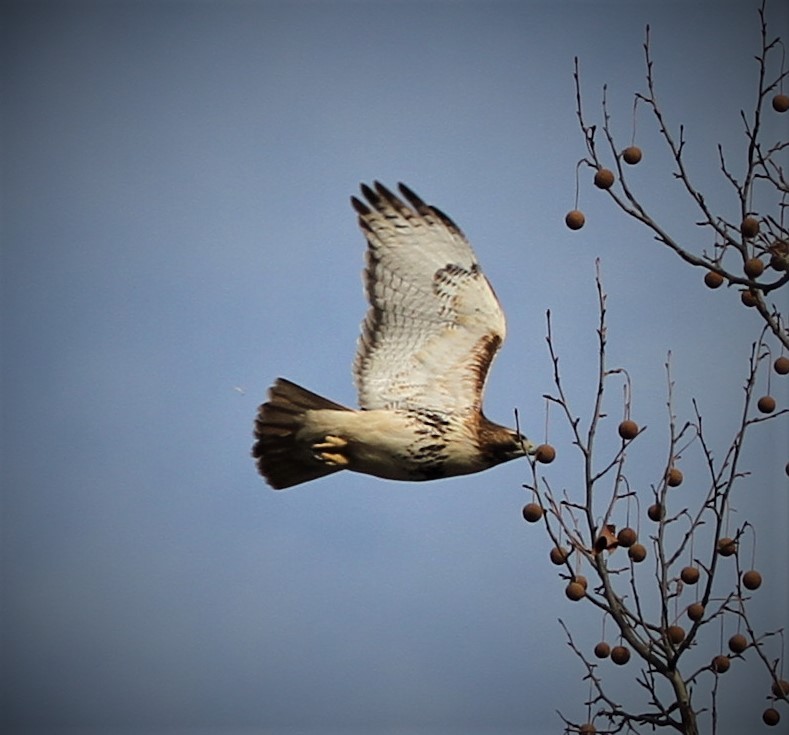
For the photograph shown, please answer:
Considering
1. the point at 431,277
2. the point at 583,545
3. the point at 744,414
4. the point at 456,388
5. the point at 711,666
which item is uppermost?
the point at 431,277

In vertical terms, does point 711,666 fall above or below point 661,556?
below

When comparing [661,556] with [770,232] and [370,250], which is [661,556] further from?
[370,250]

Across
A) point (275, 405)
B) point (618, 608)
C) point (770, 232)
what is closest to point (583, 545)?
point (618, 608)

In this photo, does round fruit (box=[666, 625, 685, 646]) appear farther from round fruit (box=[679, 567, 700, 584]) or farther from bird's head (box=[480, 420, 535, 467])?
bird's head (box=[480, 420, 535, 467])

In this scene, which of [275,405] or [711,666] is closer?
[711,666]

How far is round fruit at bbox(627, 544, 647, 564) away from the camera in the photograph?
256 centimetres

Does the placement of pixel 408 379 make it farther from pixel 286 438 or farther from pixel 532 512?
pixel 532 512

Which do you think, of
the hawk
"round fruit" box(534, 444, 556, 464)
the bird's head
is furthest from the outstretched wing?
"round fruit" box(534, 444, 556, 464)

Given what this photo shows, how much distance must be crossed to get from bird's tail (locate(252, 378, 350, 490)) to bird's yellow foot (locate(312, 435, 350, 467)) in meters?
0.03

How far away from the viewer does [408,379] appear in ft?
11.5

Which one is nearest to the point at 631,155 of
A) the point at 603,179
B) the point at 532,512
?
the point at 603,179

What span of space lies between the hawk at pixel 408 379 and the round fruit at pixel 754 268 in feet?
2.89

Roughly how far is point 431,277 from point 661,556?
1296mm

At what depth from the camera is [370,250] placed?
3.63 meters
